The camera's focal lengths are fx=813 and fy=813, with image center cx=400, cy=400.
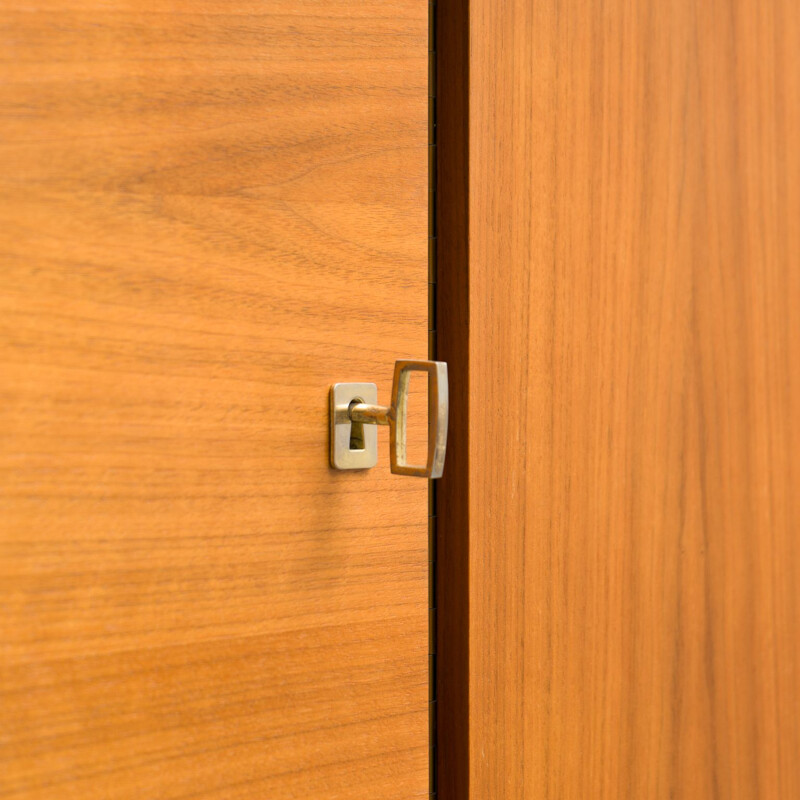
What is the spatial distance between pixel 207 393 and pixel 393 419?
82 mm

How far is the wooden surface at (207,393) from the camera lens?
30 cm

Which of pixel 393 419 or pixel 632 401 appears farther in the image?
pixel 632 401

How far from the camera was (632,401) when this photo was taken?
1.52 ft

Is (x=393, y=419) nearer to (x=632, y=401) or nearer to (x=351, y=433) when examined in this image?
(x=351, y=433)

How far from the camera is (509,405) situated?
1.37 ft

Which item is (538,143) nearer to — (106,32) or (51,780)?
(106,32)

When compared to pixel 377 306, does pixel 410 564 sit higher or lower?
lower

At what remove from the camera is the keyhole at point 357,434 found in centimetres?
38

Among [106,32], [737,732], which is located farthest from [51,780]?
[737,732]

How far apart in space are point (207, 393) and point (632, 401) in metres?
0.25

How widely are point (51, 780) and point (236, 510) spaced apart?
0.39ft

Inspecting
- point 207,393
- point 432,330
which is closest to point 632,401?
point 432,330

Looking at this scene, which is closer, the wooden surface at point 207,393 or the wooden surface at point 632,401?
the wooden surface at point 207,393

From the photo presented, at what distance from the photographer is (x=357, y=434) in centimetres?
38
